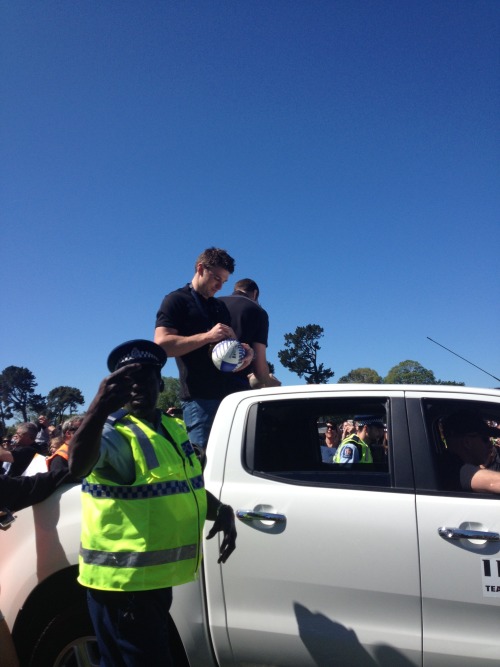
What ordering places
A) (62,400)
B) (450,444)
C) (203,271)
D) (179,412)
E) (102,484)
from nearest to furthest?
(102,484) → (450,444) → (179,412) → (203,271) → (62,400)

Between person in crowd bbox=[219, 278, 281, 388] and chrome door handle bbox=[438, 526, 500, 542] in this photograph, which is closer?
chrome door handle bbox=[438, 526, 500, 542]

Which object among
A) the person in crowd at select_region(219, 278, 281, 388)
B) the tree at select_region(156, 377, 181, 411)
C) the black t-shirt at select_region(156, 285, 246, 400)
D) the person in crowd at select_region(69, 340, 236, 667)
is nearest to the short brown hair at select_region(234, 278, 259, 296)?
the person in crowd at select_region(219, 278, 281, 388)

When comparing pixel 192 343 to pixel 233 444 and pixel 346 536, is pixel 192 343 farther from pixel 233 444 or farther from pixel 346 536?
pixel 346 536

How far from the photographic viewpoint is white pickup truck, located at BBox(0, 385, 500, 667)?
7.63 ft

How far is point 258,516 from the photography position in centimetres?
257

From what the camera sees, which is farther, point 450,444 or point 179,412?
point 179,412

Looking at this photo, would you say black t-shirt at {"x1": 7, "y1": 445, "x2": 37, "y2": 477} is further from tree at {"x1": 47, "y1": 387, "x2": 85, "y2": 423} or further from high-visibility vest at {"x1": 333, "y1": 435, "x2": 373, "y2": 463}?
tree at {"x1": 47, "y1": 387, "x2": 85, "y2": 423}

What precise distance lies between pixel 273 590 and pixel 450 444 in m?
1.19

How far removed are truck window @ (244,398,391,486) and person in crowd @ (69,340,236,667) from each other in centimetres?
73

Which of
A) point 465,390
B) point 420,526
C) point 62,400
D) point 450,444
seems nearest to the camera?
point 420,526

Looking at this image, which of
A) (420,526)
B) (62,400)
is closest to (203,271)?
(420,526)

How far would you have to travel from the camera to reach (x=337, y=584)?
2.42 metres

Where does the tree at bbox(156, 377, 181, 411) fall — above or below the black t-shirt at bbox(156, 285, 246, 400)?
below

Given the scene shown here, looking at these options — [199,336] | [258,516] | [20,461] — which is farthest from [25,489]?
[20,461]
